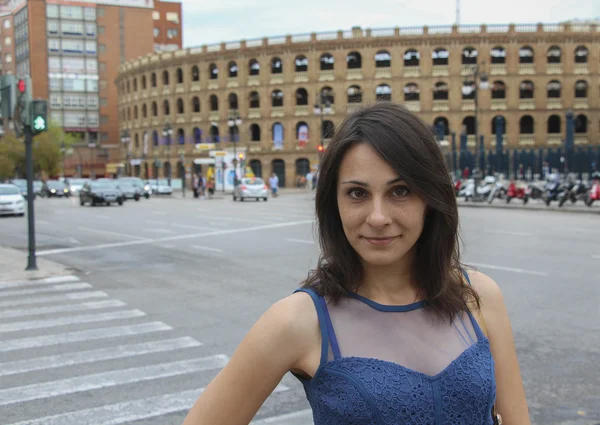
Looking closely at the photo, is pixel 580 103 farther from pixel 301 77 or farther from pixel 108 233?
pixel 108 233

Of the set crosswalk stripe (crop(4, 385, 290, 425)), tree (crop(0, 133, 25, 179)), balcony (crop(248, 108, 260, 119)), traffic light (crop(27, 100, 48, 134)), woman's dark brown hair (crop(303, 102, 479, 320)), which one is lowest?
crosswalk stripe (crop(4, 385, 290, 425))

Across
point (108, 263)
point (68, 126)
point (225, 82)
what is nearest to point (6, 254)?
point (108, 263)

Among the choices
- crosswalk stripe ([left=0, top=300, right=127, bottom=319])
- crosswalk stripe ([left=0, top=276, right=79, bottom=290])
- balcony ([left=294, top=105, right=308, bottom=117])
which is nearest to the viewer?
crosswalk stripe ([left=0, top=300, right=127, bottom=319])


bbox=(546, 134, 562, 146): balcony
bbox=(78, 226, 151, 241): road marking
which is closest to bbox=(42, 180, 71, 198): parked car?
bbox=(78, 226, 151, 241): road marking

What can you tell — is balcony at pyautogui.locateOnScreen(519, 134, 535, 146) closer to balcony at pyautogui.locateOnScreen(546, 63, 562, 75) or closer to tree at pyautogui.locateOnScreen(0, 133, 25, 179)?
balcony at pyautogui.locateOnScreen(546, 63, 562, 75)

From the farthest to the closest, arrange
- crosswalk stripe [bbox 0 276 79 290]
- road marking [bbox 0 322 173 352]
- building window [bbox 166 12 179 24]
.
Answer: building window [bbox 166 12 179 24]
crosswalk stripe [bbox 0 276 79 290]
road marking [bbox 0 322 173 352]

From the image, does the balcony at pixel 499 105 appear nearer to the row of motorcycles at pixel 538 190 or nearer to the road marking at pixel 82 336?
the row of motorcycles at pixel 538 190

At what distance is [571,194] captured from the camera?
2712 cm

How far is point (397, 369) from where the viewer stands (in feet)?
5.74

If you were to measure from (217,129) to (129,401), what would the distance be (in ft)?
231

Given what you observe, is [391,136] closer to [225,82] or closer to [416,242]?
[416,242]

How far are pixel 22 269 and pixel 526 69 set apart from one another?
204 feet

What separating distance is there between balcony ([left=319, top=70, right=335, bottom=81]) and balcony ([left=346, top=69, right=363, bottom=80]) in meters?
1.48

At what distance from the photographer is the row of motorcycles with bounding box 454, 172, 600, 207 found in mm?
26911
